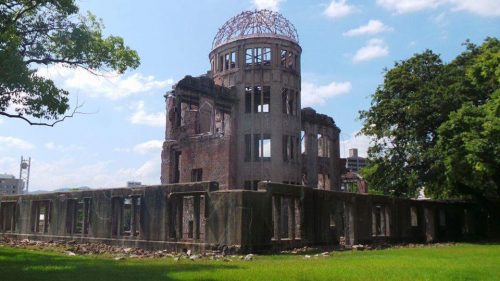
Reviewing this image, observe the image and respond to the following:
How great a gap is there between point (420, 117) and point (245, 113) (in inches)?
454

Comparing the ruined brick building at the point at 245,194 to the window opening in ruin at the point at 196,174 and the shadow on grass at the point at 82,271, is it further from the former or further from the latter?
the shadow on grass at the point at 82,271

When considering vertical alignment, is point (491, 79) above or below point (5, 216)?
above

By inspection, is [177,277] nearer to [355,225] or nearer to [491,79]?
[355,225]

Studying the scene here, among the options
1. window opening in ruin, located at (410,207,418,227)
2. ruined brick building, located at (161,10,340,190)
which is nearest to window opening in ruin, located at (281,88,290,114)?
ruined brick building, located at (161,10,340,190)

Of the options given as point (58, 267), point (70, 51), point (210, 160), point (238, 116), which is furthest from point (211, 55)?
point (58, 267)

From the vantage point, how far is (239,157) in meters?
35.2

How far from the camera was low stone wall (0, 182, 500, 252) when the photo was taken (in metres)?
19.2

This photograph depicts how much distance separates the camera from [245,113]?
35.9 m

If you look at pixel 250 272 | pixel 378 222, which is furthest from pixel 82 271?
pixel 378 222

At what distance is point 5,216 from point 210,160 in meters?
13.4

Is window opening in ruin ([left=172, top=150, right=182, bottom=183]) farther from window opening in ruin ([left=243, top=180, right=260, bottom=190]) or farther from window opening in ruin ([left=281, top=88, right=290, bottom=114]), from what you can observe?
window opening in ruin ([left=281, top=88, right=290, bottom=114])

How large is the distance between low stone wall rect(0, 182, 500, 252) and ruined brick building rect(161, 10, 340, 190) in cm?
689

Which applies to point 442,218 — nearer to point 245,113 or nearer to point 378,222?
point 378,222

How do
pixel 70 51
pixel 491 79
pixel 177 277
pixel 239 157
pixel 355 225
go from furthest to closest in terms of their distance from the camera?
pixel 239 157
pixel 491 79
pixel 355 225
pixel 70 51
pixel 177 277
